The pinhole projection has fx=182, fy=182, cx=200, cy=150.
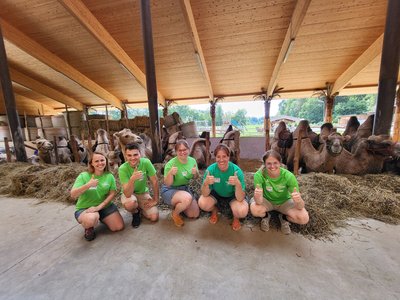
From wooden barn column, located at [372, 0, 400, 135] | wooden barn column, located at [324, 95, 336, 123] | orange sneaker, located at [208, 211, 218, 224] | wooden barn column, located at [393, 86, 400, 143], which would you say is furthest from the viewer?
wooden barn column, located at [324, 95, 336, 123]

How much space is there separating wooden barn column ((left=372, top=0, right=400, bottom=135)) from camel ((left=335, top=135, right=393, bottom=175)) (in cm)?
53

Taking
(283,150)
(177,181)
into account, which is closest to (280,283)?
(177,181)

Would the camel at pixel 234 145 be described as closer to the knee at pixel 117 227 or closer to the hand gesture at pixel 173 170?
the hand gesture at pixel 173 170

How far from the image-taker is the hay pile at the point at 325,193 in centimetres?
221

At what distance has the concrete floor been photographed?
4.41 ft

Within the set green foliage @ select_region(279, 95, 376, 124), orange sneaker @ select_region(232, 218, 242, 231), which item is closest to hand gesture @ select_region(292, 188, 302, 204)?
orange sneaker @ select_region(232, 218, 242, 231)

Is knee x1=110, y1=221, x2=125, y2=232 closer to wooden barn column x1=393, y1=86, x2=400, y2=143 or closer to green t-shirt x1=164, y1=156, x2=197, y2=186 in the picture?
green t-shirt x1=164, y1=156, x2=197, y2=186

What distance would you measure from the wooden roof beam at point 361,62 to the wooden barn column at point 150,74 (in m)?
7.19

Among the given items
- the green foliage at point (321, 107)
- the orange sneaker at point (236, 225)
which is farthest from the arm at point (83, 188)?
the green foliage at point (321, 107)

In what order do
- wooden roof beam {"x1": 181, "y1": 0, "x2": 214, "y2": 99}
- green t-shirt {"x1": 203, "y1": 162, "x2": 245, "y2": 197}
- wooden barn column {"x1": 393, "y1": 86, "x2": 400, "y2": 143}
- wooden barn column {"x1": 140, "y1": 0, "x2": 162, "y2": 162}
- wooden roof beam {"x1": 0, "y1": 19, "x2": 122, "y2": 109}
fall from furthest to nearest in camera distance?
wooden barn column {"x1": 393, "y1": 86, "x2": 400, "y2": 143} → wooden roof beam {"x1": 0, "y1": 19, "x2": 122, "y2": 109} → wooden roof beam {"x1": 181, "y1": 0, "x2": 214, "y2": 99} → wooden barn column {"x1": 140, "y1": 0, "x2": 162, "y2": 162} → green t-shirt {"x1": 203, "y1": 162, "x2": 245, "y2": 197}

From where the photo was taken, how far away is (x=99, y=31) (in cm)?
590

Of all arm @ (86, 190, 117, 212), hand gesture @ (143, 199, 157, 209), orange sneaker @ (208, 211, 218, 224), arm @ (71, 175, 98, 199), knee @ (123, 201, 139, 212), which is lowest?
orange sneaker @ (208, 211, 218, 224)

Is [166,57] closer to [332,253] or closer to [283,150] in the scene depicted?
[283,150]

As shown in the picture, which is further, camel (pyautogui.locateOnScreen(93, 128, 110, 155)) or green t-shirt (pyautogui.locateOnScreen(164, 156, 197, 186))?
camel (pyautogui.locateOnScreen(93, 128, 110, 155))
